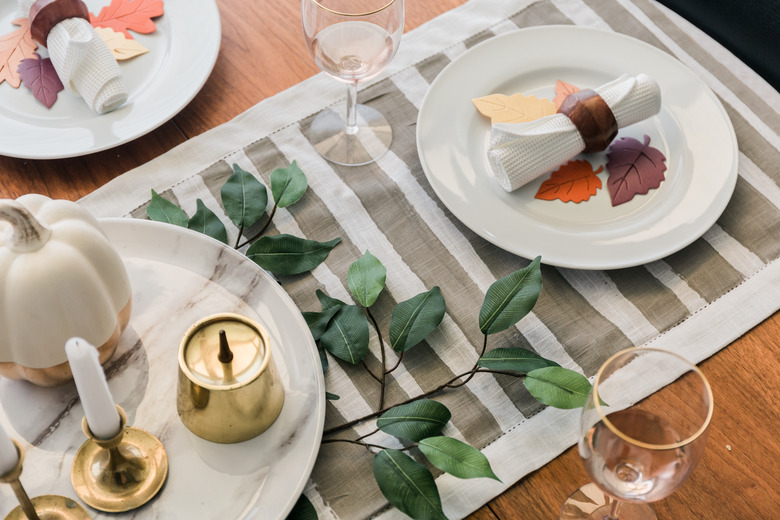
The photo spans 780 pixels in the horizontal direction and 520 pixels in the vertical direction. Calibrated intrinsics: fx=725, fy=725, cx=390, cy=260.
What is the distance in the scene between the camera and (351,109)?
79 cm

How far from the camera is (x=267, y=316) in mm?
624

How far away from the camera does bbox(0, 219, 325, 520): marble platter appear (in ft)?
1.74

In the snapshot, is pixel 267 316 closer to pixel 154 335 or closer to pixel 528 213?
pixel 154 335

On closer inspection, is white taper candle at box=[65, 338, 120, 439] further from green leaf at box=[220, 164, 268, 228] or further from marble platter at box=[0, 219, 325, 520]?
green leaf at box=[220, 164, 268, 228]

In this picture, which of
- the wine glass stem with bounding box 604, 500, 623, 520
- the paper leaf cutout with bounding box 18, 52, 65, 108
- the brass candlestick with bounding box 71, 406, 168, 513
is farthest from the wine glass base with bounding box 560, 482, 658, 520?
the paper leaf cutout with bounding box 18, 52, 65, 108

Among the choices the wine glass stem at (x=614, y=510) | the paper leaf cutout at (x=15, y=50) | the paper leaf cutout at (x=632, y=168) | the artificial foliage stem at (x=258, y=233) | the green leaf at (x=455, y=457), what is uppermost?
the paper leaf cutout at (x=15, y=50)

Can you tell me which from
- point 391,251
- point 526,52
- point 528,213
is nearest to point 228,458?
point 391,251

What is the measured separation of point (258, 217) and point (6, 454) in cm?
35

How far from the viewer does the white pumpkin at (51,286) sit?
0.49 metres

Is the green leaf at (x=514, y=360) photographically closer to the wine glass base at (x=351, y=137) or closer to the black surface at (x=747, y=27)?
the wine glass base at (x=351, y=137)

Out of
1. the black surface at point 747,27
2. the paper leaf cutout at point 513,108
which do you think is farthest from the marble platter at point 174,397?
the black surface at point 747,27

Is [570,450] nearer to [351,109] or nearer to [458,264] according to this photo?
[458,264]

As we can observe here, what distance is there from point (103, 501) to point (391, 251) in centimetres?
35

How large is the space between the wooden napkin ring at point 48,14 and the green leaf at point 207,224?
0.26 m
